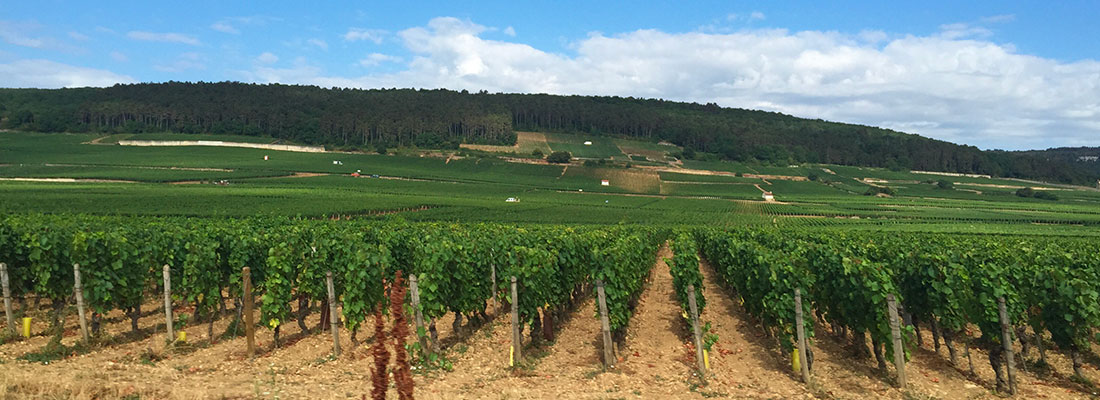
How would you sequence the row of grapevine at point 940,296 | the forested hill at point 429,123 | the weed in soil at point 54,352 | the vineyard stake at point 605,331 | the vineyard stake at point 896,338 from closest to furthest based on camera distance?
the vineyard stake at point 896,338 → the weed in soil at point 54,352 → the row of grapevine at point 940,296 → the vineyard stake at point 605,331 → the forested hill at point 429,123

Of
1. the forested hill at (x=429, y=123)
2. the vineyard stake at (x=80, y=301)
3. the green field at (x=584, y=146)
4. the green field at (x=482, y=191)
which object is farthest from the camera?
the forested hill at (x=429, y=123)

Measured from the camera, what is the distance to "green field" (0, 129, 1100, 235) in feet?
180

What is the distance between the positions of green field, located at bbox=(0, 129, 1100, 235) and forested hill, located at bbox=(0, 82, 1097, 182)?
1784 centimetres

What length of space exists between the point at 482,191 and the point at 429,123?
237ft

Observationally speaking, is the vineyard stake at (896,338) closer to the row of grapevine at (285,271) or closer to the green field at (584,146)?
the row of grapevine at (285,271)

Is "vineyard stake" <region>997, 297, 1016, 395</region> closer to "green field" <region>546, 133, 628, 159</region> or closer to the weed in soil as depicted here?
the weed in soil

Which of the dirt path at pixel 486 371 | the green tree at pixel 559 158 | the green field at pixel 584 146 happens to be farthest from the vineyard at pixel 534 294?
the green field at pixel 584 146

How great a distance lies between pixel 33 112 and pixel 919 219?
618ft

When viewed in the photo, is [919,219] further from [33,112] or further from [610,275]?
[33,112]

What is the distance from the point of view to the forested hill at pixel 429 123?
147125 mm

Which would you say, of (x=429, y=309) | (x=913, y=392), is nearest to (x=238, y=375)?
(x=429, y=309)

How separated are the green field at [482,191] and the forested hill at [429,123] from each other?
17839mm

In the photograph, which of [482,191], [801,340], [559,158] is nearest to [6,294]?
[801,340]

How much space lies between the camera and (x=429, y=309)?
12.4 meters
